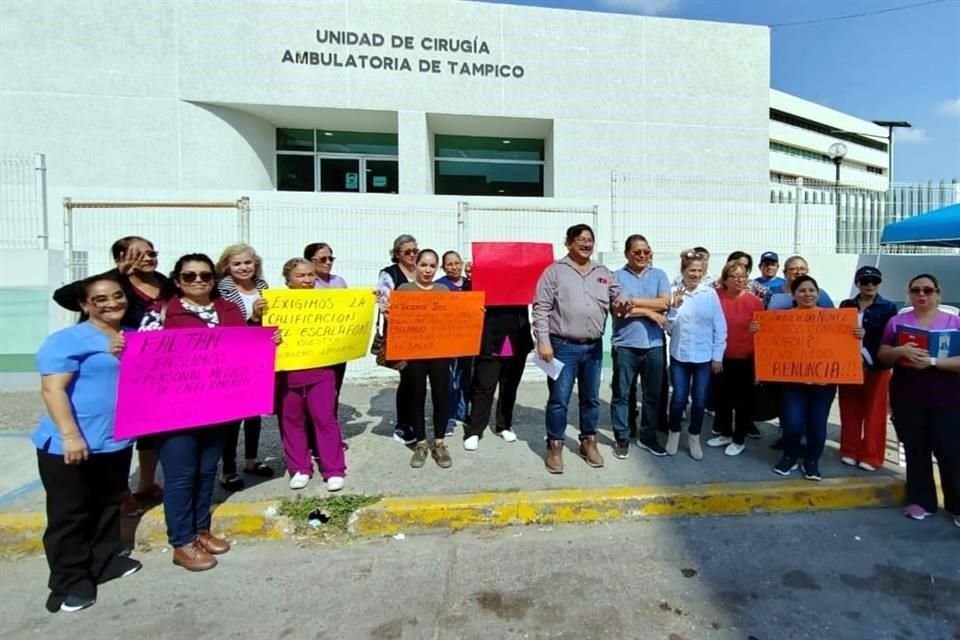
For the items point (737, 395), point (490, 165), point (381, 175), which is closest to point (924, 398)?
point (737, 395)

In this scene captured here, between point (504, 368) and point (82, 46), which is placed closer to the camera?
point (504, 368)

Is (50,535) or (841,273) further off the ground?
(841,273)

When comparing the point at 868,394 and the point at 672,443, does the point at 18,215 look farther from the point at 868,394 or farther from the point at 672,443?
the point at 868,394

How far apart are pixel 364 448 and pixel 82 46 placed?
13436 mm

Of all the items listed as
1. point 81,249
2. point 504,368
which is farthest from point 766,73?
point 81,249

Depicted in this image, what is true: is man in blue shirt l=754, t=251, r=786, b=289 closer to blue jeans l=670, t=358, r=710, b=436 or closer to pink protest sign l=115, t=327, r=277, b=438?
blue jeans l=670, t=358, r=710, b=436

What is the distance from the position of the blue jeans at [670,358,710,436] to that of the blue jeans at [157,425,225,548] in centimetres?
349

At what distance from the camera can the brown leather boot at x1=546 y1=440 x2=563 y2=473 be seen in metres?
4.30

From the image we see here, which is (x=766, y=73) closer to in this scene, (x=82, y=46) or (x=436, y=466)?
(x=436, y=466)

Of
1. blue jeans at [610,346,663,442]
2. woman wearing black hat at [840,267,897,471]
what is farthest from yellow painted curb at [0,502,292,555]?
woman wearing black hat at [840,267,897,471]

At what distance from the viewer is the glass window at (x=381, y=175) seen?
51.7ft

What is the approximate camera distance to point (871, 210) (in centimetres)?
982

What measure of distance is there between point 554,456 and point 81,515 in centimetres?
310

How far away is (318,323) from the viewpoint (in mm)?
3996
